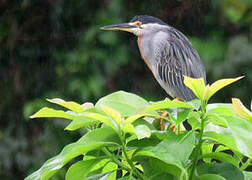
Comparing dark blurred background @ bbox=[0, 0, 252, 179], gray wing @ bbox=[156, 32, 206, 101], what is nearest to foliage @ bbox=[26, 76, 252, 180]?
gray wing @ bbox=[156, 32, 206, 101]

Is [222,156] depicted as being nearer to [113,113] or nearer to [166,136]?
[166,136]

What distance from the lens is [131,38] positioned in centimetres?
386

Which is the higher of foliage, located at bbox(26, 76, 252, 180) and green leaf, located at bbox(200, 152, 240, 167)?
foliage, located at bbox(26, 76, 252, 180)

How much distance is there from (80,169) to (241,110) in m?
0.28

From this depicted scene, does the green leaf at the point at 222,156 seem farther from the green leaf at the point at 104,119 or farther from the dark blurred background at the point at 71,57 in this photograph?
the dark blurred background at the point at 71,57

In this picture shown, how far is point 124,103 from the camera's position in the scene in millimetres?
806

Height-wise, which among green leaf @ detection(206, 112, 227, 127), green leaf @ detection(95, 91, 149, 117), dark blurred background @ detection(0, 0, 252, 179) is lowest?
dark blurred background @ detection(0, 0, 252, 179)

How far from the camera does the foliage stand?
2.33 ft

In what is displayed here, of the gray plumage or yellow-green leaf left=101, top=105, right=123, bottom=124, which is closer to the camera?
yellow-green leaf left=101, top=105, right=123, bottom=124

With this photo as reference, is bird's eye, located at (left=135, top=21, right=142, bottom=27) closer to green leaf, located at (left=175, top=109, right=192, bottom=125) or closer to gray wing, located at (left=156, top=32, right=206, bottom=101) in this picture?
gray wing, located at (left=156, top=32, right=206, bottom=101)

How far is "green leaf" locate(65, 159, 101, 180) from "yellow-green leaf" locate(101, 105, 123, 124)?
0.11 meters

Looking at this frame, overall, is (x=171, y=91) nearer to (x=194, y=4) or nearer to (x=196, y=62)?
(x=196, y=62)

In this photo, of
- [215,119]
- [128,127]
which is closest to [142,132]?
[128,127]

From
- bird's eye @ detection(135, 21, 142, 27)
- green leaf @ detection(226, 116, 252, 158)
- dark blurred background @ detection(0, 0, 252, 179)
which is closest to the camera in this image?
green leaf @ detection(226, 116, 252, 158)
